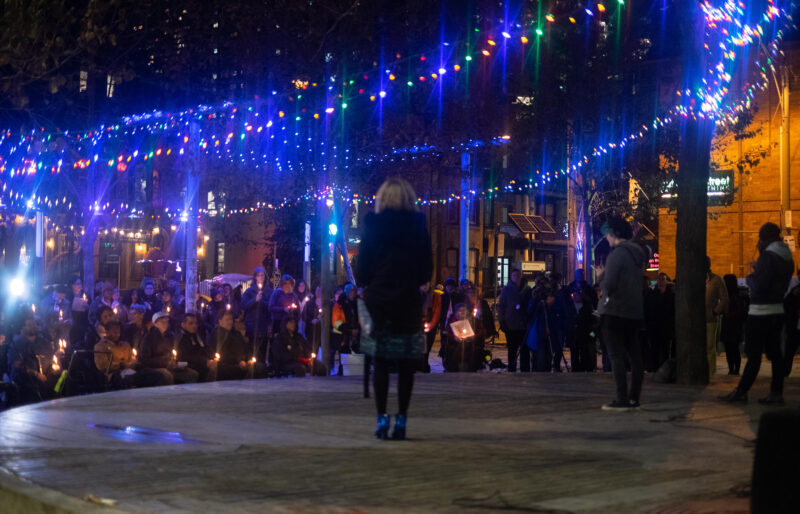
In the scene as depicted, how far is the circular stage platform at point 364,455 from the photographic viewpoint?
16.5 ft

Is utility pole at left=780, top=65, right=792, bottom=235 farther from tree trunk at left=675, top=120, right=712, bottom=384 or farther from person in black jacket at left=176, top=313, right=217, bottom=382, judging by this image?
person in black jacket at left=176, top=313, right=217, bottom=382

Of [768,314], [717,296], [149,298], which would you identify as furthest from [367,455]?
[149,298]

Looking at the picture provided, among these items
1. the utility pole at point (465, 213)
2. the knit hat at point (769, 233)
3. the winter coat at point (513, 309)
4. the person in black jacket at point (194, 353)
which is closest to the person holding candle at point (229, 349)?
the person in black jacket at point (194, 353)

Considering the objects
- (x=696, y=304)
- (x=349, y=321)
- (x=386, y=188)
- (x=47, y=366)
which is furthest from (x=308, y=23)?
(x=386, y=188)

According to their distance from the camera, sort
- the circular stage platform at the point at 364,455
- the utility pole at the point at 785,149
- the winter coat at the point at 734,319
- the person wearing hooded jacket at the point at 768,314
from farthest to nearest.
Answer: the utility pole at the point at 785,149 < the winter coat at the point at 734,319 < the person wearing hooded jacket at the point at 768,314 < the circular stage platform at the point at 364,455

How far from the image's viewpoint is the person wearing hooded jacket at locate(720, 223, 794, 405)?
10047mm

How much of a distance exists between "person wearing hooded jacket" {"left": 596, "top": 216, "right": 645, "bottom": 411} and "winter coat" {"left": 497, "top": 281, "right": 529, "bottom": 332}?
856cm

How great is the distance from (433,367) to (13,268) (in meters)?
27.7

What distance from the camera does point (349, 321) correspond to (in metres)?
17.6

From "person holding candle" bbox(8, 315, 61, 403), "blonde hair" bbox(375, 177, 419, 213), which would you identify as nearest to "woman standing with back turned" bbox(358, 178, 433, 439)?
"blonde hair" bbox(375, 177, 419, 213)

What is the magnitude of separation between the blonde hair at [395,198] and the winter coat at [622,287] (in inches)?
122

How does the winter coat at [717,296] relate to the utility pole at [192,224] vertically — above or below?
below

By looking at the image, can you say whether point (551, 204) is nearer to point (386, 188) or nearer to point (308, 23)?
point (308, 23)

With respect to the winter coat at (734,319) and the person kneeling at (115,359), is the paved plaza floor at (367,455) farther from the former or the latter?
the winter coat at (734,319)
